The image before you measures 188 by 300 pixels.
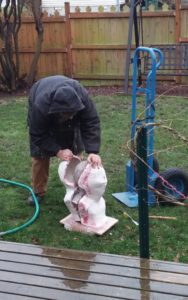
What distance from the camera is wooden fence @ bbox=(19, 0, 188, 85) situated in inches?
403

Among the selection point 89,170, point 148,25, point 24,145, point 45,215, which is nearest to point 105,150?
point 24,145

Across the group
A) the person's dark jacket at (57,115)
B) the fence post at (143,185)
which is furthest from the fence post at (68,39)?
the fence post at (143,185)

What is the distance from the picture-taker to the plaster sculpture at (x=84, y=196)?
382 centimetres

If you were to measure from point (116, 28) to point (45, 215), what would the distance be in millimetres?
6974

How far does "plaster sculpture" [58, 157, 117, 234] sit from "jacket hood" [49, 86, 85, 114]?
0.48 metres

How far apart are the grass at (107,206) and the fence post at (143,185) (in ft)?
0.38

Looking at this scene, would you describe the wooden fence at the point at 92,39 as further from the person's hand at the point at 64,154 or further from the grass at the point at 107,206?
the person's hand at the point at 64,154

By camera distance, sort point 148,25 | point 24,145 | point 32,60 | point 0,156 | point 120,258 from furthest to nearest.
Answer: point 32,60 → point 148,25 → point 24,145 → point 0,156 → point 120,258

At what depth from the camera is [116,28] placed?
415 inches

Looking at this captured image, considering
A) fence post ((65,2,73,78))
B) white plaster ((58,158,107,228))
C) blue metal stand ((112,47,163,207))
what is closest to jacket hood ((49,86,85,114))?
white plaster ((58,158,107,228))

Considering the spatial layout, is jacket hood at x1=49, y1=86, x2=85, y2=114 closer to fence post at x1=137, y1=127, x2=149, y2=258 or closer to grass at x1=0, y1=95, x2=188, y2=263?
grass at x1=0, y1=95, x2=188, y2=263

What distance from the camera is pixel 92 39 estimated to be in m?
10.8

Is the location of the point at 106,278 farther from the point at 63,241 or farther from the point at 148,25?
the point at 148,25

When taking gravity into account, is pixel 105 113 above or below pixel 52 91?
below
